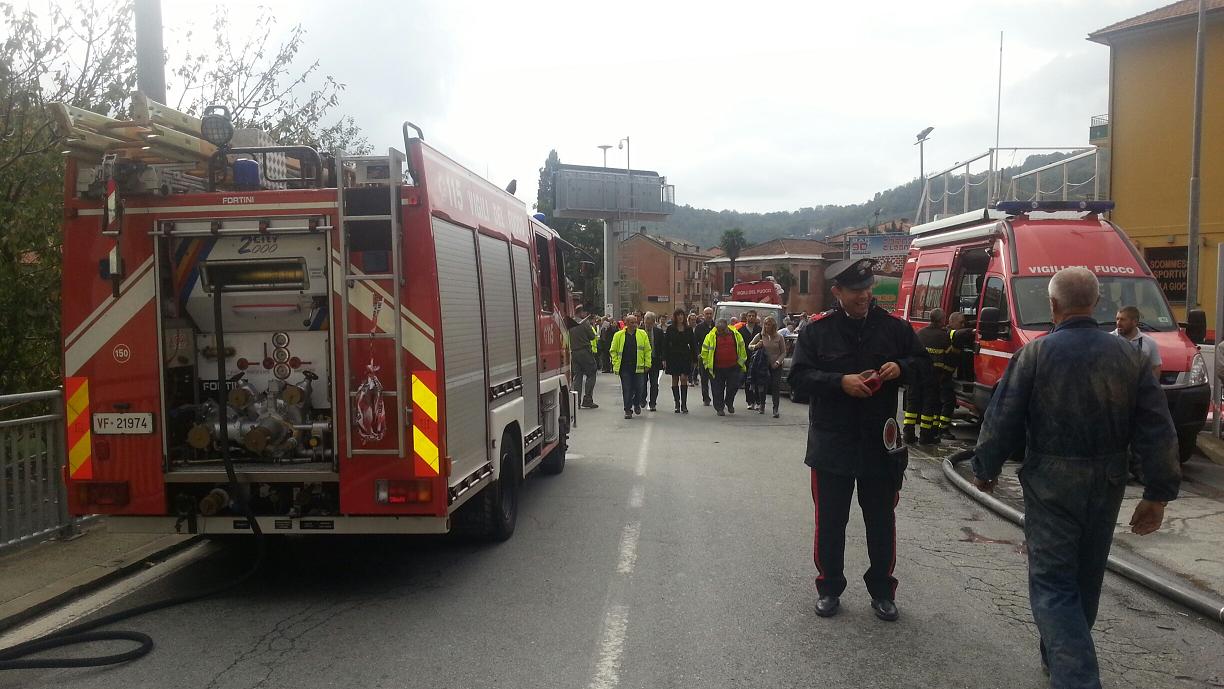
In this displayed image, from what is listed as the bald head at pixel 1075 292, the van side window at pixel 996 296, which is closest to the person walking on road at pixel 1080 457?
the bald head at pixel 1075 292

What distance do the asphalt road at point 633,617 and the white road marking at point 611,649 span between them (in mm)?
12

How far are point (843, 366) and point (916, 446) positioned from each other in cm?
790

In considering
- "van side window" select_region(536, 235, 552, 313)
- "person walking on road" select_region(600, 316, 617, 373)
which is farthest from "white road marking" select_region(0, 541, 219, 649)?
"person walking on road" select_region(600, 316, 617, 373)

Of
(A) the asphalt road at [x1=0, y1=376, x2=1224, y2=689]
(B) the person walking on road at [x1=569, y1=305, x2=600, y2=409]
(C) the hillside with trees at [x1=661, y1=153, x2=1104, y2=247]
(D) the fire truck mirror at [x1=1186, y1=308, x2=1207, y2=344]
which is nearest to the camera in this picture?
(A) the asphalt road at [x1=0, y1=376, x2=1224, y2=689]

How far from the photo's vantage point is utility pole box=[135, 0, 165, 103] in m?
7.12

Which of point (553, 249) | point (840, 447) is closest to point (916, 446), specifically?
point (553, 249)

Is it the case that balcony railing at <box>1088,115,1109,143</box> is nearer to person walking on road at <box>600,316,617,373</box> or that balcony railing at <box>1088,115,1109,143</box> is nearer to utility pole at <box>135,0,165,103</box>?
person walking on road at <box>600,316,617,373</box>

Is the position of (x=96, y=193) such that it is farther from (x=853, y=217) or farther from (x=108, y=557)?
(x=853, y=217)

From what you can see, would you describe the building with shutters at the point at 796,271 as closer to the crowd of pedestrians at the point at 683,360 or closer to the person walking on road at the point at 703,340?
the person walking on road at the point at 703,340

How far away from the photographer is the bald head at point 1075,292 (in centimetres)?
409

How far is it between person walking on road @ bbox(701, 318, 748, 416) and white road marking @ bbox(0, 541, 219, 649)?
420 inches

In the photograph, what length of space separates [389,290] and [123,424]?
183 centimetres

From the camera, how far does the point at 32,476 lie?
679 centimetres

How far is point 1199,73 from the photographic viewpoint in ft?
49.9
